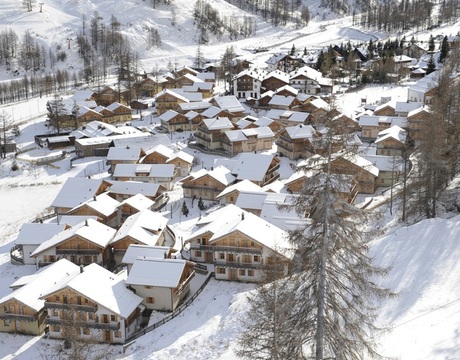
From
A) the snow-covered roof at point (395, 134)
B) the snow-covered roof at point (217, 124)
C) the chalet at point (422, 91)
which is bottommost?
the snow-covered roof at point (217, 124)

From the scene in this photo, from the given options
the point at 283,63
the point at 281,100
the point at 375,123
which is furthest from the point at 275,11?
the point at 375,123

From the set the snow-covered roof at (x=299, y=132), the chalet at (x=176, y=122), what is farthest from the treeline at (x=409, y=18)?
the snow-covered roof at (x=299, y=132)

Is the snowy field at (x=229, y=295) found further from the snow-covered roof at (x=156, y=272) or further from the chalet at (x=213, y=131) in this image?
the chalet at (x=213, y=131)

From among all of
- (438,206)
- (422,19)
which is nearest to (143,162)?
(438,206)

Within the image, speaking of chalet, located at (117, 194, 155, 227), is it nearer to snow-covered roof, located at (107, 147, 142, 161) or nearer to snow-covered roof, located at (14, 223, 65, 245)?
→ snow-covered roof, located at (14, 223, 65, 245)

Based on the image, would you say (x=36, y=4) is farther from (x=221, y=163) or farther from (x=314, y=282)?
(x=314, y=282)

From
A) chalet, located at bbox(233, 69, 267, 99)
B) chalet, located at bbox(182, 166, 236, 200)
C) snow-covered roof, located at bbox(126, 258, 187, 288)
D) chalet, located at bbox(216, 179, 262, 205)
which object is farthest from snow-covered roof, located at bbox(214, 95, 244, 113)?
snow-covered roof, located at bbox(126, 258, 187, 288)
